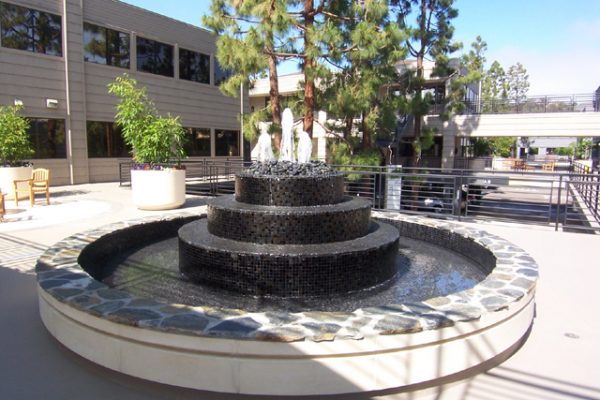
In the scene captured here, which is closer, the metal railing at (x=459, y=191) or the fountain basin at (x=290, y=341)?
the fountain basin at (x=290, y=341)

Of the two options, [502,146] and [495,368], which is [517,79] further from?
[495,368]

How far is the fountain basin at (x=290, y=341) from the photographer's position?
212cm

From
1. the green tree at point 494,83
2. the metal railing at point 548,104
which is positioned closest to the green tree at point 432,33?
the metal railing at point 548,104

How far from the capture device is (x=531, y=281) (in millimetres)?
3078

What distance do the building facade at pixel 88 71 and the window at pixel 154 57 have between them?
4 cm

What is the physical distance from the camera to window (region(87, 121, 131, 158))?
14.0 m

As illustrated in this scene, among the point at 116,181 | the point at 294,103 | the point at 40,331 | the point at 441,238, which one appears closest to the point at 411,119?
the point at 294,103

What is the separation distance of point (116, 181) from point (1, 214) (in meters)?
7.84

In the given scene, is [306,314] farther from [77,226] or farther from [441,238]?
[77,226]

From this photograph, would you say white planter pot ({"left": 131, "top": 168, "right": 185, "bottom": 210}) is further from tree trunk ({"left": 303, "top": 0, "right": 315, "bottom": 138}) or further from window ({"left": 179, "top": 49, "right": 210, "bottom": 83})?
window ({"left": 179, "top": 49, "right": 210, "bottom": 83})

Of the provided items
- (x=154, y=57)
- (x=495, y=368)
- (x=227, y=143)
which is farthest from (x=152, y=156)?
(x=227, y=143)

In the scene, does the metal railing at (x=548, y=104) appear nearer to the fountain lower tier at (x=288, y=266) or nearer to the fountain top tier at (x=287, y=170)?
the fountain top tier at (x=287, y=170)

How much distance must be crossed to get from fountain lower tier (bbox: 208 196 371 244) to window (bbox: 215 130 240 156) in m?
15.4

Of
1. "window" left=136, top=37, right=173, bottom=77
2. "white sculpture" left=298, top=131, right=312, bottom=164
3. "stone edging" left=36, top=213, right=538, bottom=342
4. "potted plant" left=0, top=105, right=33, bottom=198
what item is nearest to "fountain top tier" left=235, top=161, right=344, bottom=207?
"white sculpture" left=298, top=131, right=312, bottom=164
